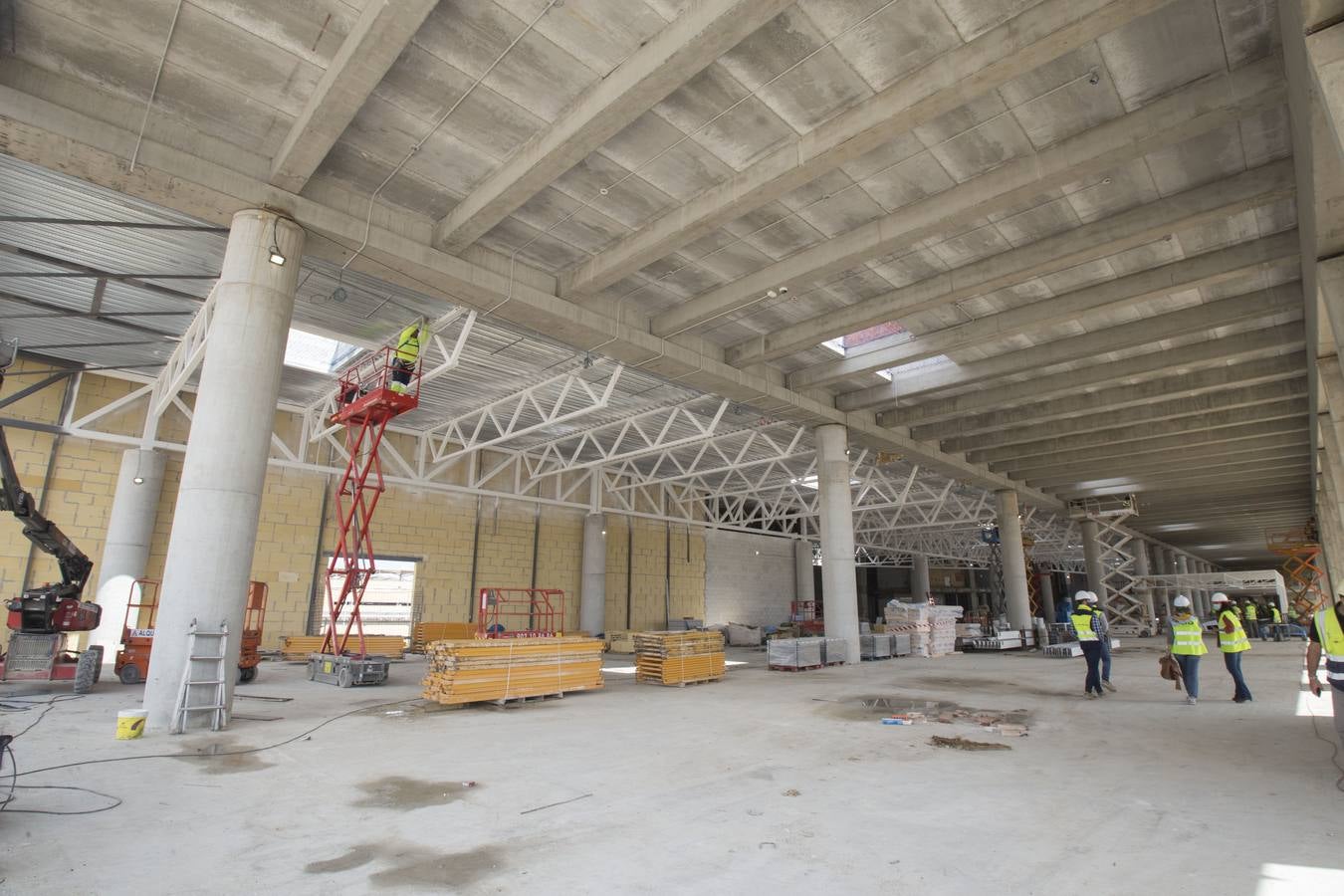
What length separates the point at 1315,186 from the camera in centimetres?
779

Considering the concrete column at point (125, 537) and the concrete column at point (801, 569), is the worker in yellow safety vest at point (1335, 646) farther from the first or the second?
the concrete column at point (801, 569)

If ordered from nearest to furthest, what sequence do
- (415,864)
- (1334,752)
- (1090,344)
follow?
(415,864) < (1334,752) < (1090,344)

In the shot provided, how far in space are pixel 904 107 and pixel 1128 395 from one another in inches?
650

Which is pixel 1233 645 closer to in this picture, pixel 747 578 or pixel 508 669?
pixel 508 669

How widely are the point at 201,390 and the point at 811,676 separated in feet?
48.2

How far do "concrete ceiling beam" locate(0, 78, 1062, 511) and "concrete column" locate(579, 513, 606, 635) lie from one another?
1297 cm

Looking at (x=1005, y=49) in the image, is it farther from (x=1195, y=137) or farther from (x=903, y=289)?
(x=903, y=289)

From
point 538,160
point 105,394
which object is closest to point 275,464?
point 105,394

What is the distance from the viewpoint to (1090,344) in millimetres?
17234

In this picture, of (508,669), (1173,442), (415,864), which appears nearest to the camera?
(415,864)

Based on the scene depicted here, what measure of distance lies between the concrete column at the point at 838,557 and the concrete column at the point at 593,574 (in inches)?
468

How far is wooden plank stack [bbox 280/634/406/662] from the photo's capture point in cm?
2136

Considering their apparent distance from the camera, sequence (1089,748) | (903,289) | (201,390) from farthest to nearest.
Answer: (903,289) → (201,390) → (1089,748)

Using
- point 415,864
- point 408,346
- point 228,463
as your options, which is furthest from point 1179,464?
point 228,463
